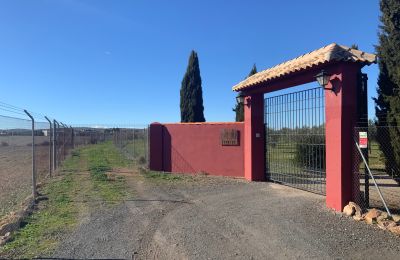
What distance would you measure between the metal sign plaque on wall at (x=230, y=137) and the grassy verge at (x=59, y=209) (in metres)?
4.08

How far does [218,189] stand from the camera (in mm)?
12945

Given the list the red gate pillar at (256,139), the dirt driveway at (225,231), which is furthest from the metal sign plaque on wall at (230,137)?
the dirt driveway at (225,231)

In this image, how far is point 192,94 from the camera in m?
32.9

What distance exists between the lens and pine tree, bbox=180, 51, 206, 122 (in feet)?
107

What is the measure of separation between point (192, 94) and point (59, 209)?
2360 cm

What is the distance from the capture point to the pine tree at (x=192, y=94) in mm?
32531

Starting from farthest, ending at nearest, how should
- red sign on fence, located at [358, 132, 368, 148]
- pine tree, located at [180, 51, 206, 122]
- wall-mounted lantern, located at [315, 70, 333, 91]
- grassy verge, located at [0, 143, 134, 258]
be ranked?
1. pine tree, located at [180, 51, 206, 122]
2. wall-mounted lantern, located at [315, 70, 333, 91]
3. red sign on fence, located at [358, 132, 368, 148]
4. grassy verge, located at [0, 143, 134, 258]

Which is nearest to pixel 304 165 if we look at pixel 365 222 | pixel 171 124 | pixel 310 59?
pixel 310 59

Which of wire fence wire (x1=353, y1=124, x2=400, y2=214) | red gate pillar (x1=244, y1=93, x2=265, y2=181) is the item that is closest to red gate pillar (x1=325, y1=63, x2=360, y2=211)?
wire fence wire (x1=353, y1=124, x2=400, y2=214)

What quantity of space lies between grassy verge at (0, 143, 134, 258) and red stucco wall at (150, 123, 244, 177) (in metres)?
2.55

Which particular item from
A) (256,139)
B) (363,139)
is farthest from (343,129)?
(256,139)

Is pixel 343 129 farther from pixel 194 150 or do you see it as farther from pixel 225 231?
pixel 194 150

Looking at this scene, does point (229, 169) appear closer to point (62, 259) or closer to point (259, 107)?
point (259, 107)

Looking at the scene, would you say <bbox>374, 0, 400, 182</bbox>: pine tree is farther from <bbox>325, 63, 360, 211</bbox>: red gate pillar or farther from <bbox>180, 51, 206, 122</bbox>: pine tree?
<bbox>180, 51, 206, 122</bbox>: pine tree
